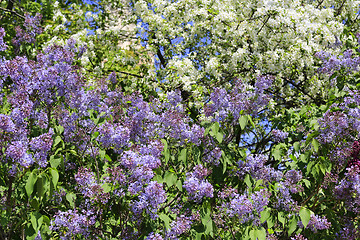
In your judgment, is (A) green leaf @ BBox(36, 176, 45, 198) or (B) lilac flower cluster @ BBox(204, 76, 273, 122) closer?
(A) green leaf @ BBox(36, 176, 45, 198)

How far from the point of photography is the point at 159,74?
6938 mm

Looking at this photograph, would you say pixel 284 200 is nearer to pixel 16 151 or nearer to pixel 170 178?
pixel 170 178

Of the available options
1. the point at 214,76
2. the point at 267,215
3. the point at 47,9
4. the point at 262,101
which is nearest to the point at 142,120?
the point at 262,101

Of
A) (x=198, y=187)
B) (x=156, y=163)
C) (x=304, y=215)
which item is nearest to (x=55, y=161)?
(x=156, y=163)

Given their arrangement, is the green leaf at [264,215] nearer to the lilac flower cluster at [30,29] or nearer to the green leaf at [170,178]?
the green leaf at [170,178]

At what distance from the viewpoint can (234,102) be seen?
3814 millimetres

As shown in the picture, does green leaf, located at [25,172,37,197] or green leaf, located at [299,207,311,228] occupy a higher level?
green leaf, located at [299,207,311,228]

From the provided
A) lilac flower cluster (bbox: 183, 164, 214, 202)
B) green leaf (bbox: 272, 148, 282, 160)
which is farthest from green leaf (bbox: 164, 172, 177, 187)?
green leaf (bbox: 272, 148, 282, 160)

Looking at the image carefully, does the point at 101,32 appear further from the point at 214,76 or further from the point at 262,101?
the point at 262,101

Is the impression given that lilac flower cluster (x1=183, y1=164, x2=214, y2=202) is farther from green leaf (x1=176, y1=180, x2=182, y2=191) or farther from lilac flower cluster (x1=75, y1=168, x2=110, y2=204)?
lilac flower cluster (x1=75, y1=168, x2=110, y2=204)

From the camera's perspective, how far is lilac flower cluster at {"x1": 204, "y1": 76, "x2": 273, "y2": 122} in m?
3.83

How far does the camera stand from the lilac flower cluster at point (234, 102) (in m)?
3.83

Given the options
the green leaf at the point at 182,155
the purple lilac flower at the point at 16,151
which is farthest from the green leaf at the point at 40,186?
the green leaf at the point at 182,155

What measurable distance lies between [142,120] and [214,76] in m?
3.00
